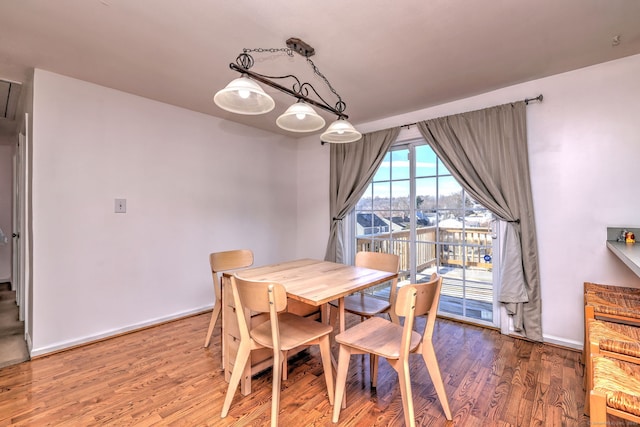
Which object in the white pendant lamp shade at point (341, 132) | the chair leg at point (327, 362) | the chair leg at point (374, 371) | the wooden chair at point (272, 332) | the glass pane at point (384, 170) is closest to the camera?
the wooden chair at point (272, 332)

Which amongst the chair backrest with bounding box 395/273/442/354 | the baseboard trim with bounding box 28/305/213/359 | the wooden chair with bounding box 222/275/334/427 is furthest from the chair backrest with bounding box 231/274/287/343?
the baseboard trim with bounding box 28/305/213/359

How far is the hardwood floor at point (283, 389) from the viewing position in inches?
66.0

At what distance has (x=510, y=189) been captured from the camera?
8.75 feet

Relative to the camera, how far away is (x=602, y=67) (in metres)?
2.31

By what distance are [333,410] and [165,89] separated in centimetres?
301

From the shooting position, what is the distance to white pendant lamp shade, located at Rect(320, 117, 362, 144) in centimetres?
206

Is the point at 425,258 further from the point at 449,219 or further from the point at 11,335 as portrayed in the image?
the point at 11,335

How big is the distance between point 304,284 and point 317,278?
7.2 inches

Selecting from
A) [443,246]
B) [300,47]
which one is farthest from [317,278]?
[443,246]

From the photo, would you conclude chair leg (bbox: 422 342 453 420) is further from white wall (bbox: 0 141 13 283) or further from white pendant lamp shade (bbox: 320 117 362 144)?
white wall (bbox: 0 141 13 283)

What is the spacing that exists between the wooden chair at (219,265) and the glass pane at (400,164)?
6.56 feet

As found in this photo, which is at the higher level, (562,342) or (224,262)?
(224,262)

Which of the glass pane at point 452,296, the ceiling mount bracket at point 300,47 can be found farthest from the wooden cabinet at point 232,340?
the glass pane at point 452,296

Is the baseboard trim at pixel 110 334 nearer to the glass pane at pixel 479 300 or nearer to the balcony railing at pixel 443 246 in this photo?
the balcony railing at pixel 443 246
